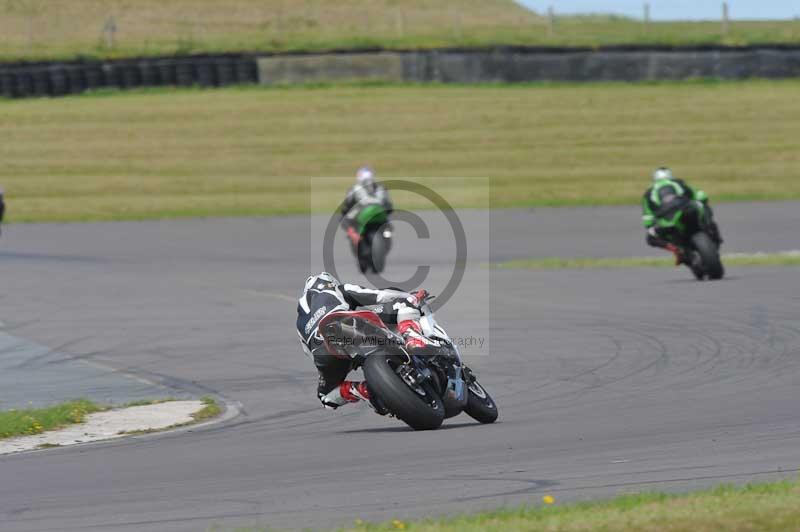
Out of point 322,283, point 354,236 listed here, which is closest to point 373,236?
point 354,236

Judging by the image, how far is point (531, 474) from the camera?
802 cm

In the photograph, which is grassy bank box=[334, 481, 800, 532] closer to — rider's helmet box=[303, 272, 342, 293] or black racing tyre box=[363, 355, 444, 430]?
black racing tyre box=[363, 355, 444, 430]

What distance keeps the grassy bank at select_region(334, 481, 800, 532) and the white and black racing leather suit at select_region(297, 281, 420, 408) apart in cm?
283

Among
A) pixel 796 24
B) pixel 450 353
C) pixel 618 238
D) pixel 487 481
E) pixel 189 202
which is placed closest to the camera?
pixel 487 481

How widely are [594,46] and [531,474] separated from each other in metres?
35.6

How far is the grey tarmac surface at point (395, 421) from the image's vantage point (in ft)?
25.1

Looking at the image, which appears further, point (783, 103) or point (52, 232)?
point (783, 103)

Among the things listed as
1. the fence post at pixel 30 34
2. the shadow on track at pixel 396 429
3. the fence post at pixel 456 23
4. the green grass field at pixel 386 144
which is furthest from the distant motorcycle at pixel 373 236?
the fence post at pixel 456 23

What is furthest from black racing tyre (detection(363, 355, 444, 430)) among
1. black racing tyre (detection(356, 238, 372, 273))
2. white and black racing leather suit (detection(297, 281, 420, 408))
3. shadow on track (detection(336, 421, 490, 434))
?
black racing tyre (detection(356, 238, 372, 273))

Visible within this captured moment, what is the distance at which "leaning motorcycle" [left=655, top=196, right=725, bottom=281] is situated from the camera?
65.7 feet

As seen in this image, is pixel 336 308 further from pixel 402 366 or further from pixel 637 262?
pixel 637 262

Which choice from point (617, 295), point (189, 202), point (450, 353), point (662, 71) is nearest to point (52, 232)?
point (189, 202)

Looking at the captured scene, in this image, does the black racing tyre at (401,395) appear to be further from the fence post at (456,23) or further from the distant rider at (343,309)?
the fence post at (456,23)

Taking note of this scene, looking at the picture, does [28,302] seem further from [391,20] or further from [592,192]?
[391,20]
